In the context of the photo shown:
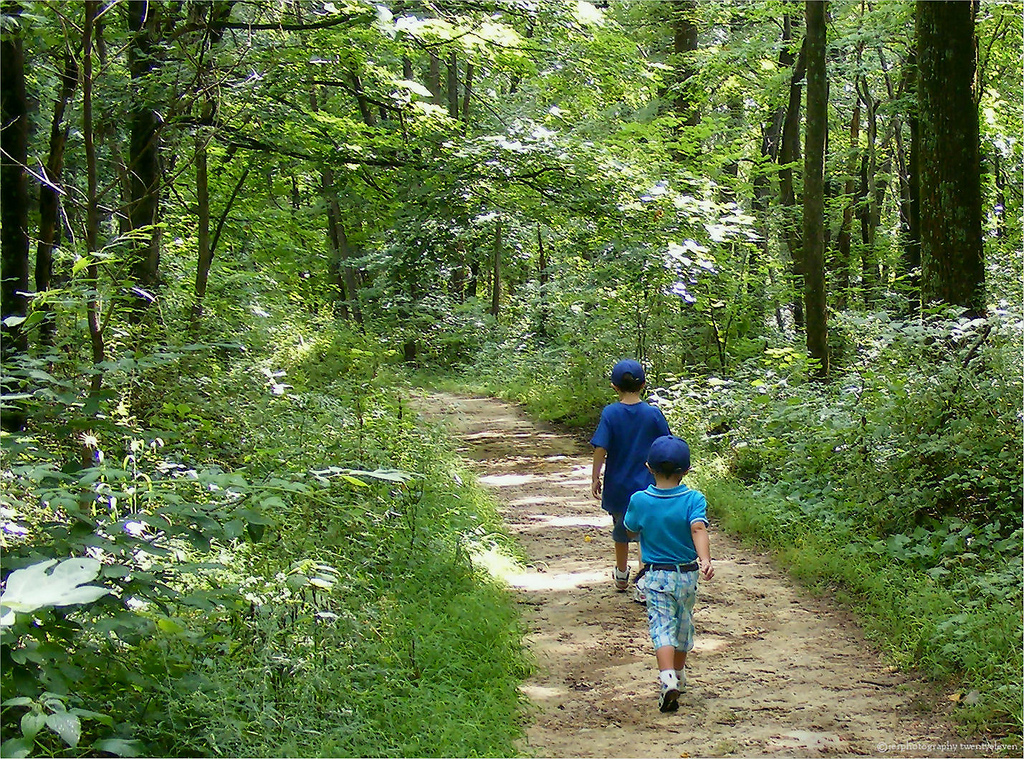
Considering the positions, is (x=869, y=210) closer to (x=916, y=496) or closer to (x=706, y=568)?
(x=916, y=496)

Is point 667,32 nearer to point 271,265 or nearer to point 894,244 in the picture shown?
point 894,244

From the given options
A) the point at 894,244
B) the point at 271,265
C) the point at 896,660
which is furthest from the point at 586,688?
the point at 894,244

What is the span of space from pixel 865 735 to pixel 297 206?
18.8 metres

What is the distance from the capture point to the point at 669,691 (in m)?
4.93

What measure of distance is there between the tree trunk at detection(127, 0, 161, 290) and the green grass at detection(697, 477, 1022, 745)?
6.51 m

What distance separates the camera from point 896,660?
18.3ft

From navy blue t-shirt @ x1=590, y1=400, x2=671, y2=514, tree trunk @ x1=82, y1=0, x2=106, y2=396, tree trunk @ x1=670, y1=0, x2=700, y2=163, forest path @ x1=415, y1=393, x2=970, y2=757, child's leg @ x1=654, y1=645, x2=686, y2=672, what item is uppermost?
tree trunk @ x1=670, y1=0, x2=700, y2=163

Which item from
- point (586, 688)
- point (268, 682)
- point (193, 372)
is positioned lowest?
point (586, 688)

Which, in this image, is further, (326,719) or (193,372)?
(193,372)

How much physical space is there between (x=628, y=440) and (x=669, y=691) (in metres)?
2.16

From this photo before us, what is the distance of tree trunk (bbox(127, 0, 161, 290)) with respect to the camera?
26.4 ft

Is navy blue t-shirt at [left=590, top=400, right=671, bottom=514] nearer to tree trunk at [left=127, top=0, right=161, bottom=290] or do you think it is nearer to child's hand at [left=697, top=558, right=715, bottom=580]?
child's hand at [left=697, top=558, right=715, bottom=580]

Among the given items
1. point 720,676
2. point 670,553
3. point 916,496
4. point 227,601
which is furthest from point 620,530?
point 227,601

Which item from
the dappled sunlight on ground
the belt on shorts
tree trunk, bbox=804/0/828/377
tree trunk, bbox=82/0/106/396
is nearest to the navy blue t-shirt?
the dappled sunlight on ground
